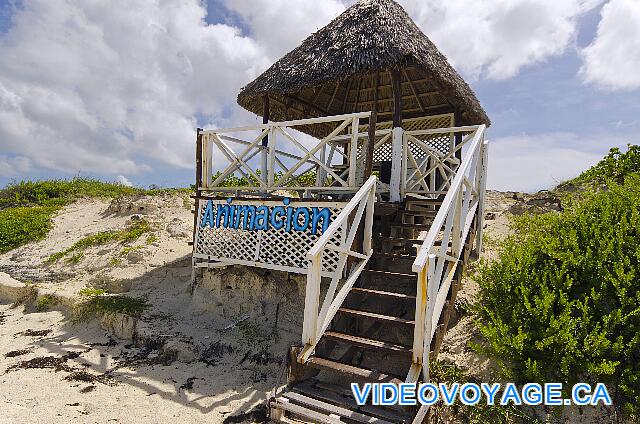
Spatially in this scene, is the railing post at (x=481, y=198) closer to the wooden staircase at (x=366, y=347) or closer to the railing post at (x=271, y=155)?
the wooden staircase at (x=366, y=347)

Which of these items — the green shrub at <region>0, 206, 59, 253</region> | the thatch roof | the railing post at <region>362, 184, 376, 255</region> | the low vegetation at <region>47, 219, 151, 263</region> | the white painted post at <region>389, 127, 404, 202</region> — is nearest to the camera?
the railing post at <region>362, 184, 376, 255</region>

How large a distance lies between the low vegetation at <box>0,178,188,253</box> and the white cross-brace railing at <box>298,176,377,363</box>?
428 inches

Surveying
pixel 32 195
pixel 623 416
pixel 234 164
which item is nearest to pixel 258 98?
pixel 234 164

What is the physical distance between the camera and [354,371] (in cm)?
383

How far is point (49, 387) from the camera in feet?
15.5

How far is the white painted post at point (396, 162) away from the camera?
605 centimetres

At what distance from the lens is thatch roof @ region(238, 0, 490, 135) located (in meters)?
6.21

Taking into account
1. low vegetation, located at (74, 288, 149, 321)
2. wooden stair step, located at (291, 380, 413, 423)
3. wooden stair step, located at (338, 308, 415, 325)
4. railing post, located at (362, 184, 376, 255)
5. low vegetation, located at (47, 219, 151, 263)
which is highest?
railing post, located at (362, 184, 376, 255)

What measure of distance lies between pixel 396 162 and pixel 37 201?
15.2m

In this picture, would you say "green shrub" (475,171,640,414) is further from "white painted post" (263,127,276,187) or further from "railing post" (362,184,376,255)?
"white painted post" (263,127,276,187)

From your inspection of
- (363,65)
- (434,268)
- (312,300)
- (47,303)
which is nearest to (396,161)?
(363,65)

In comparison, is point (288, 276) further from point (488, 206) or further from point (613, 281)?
point (488, 206)

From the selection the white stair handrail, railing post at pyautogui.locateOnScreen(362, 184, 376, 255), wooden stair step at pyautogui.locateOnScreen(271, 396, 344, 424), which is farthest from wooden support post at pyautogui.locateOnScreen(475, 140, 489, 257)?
wooden stair step at pyautogui.locateOnScreen(271, 396, 344, 424)

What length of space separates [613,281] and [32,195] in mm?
18510
